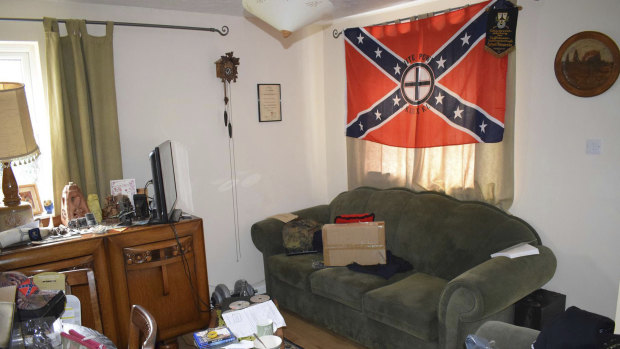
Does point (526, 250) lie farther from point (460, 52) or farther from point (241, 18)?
point (241, 18)

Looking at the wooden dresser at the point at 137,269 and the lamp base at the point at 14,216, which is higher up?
the lamp base at the point at 14,216

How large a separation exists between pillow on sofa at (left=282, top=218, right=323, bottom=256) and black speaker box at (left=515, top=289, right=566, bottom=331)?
1.51 meters

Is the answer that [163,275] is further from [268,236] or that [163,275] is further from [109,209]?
[268,236]

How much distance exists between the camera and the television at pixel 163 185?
2.73m

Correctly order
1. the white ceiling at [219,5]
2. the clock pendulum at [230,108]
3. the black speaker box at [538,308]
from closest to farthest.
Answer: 1. the black speaker box at [538,308]
2. the white ceiling at [219,5]
3. the clock pendulum at [230,108]

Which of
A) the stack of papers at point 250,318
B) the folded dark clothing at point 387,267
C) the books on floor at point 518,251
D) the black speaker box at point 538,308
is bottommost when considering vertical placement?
the black speaker box at point 538,308

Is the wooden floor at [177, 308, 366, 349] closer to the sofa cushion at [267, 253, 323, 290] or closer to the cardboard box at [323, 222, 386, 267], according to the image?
the sofa cushion at [267, 253, 323, 290]

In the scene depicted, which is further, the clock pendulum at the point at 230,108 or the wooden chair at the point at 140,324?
the clock pendulum at the point at 230,108

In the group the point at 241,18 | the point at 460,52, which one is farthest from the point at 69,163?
the point at 460,52

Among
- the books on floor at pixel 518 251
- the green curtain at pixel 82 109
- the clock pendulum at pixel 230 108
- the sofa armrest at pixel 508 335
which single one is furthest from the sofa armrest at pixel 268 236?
the sofa armrest at pixel 508 335

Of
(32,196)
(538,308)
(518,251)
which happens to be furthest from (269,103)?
(538,308)

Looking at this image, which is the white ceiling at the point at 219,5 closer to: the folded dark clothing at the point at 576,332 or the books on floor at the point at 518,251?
the books on floor at the point at 518,251

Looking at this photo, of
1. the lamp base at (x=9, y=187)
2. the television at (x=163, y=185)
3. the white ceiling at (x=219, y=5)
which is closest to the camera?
the lamp base at (x=9, y=187)

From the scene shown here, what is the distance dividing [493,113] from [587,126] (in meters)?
0.55
